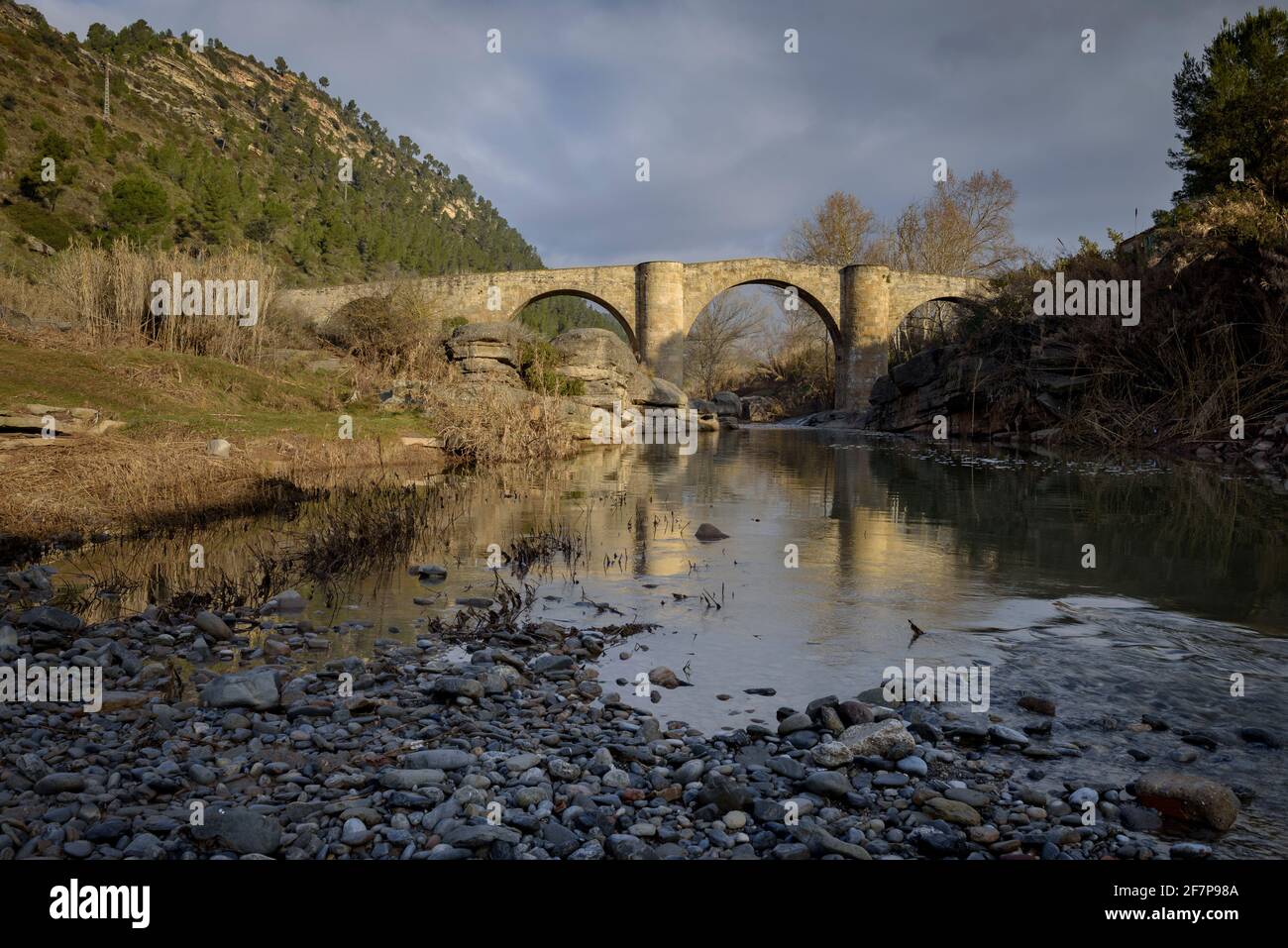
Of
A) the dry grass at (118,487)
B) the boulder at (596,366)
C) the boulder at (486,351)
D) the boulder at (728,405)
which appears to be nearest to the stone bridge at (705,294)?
the boulder at (728,405)

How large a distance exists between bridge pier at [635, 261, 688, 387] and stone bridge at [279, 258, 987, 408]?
42 mm

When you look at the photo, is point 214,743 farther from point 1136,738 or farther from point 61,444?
point 61,444

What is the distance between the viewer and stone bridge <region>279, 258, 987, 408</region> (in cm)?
3338

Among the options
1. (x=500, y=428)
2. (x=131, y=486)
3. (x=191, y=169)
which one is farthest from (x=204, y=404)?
(x=191, y=169)

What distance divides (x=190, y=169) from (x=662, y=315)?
1215 inches

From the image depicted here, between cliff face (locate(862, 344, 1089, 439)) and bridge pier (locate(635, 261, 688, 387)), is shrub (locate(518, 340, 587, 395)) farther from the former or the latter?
bridge pier (locate(635, 261, 688, 387))

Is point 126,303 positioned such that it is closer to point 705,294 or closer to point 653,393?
point 653,393

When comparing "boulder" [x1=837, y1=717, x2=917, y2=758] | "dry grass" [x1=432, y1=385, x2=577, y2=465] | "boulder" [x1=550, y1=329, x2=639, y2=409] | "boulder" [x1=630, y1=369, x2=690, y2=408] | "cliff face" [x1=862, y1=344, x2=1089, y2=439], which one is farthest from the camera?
"boulder" [x1=630, y1=369, x2=690, y2=408]

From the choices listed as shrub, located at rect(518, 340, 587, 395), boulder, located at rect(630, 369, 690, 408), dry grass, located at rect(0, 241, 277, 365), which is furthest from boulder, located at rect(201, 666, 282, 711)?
boulder, located at rect(630, 369, 690, 408)

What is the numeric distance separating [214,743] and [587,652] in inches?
61.1

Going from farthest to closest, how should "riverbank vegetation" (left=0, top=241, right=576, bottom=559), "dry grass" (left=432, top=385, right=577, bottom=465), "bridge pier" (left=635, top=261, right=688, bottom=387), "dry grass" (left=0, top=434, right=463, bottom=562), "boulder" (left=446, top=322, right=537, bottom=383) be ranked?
"bridge pier" (left=635, top=261, right=688, bottom=387)
"boulder" (left=446, top=322, right=537, bottom=383)
"dry grass" (left=432, top=385, right=577, bottom=465)
"riverbank vegetation" (left=0, top=241, right=576, bottom=559)
"dry grass" (left=0, top=434, right=463, bottom=562)

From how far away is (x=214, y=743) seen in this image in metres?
2.63

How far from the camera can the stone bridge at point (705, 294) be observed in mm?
33375
